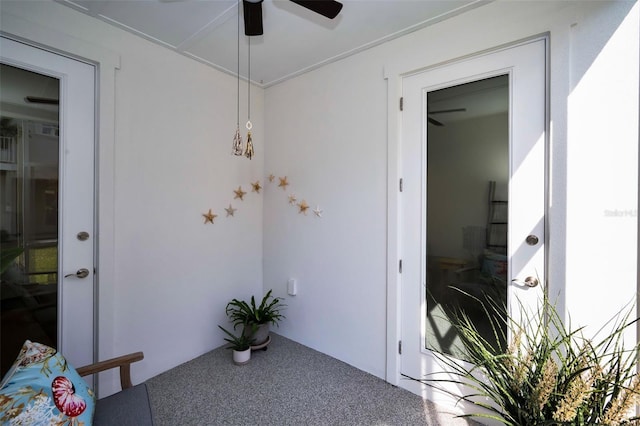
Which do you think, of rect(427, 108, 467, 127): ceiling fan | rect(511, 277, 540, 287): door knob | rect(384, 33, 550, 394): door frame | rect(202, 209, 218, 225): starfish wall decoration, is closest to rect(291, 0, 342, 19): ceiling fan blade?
rect(384, 33, 550, 394): door frame

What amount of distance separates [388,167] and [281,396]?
5.84 ft

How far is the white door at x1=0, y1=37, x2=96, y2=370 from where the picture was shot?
1662mm

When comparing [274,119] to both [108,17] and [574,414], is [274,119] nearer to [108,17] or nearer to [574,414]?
[108,17]

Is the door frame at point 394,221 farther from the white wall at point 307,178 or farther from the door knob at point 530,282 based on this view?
the door knob at point 530,282

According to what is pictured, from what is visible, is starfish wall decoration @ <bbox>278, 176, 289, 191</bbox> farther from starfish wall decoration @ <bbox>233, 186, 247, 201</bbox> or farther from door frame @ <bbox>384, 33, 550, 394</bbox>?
door frame @ <bbox>384, 33, 550, 394</bbox>

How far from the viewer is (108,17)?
1.88 metres

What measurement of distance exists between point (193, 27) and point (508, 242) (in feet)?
8.18

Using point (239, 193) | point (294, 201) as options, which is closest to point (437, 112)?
point (294, 201)

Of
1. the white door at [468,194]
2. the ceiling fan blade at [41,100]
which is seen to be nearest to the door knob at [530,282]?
the white door at [468,194]

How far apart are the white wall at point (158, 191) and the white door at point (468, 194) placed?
1.60 metres

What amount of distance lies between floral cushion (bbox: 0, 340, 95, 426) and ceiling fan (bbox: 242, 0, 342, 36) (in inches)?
76.1

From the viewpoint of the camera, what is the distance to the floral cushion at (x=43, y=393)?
97 cm

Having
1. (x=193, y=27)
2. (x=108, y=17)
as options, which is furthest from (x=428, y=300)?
(x=108, y=17)

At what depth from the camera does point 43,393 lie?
1048mm
